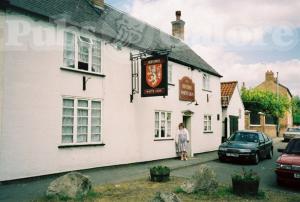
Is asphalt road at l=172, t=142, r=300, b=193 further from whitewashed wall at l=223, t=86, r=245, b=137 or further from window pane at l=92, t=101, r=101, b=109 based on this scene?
whitewashed wall at l=223, t=86, r=245, b=137

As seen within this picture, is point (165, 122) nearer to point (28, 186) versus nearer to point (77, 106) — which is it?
point (77, 106)

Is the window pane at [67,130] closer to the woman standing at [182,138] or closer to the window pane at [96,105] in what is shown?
the window pane at [96,105]

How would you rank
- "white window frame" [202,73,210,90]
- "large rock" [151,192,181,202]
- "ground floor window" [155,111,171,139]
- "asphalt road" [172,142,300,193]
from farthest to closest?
1. "white window frame" [202,73,210,90]
2. "ground floor window" [155,111,171,139]
3. "asphalt road" [172,142,300,193]
4. "large rock" [151,192,181,202]

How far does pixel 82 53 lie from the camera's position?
13.1m

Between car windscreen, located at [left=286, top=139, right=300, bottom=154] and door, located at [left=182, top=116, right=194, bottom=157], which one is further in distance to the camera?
door, located at [left=182, top=116, right=194, bottom=157]

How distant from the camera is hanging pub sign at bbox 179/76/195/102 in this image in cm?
1944

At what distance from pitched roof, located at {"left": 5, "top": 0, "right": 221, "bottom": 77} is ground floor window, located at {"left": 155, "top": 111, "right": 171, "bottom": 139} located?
11.2 ft

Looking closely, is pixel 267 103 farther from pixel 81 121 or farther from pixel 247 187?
pixel 247 187

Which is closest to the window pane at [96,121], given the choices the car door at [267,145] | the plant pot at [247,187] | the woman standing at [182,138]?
the woman standing at [182,138]

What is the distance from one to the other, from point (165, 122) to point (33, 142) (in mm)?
8555

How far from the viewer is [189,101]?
66.5ft

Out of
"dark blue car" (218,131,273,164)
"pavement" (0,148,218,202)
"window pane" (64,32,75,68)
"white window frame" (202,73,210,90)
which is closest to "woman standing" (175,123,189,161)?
"pavement" (0,148,218,202)

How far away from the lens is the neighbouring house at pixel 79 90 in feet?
34.8

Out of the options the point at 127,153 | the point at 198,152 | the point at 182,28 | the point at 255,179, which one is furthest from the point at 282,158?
the point at 182,28
